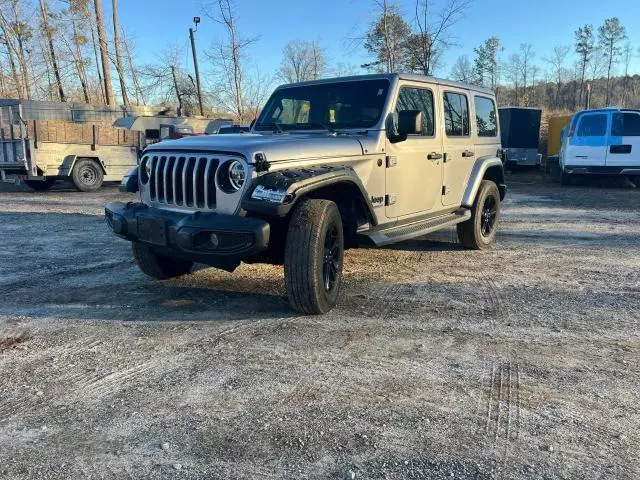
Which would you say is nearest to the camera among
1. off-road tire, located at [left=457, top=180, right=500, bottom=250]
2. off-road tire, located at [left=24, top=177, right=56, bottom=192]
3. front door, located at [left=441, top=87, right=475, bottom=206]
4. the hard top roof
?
the hard top roof

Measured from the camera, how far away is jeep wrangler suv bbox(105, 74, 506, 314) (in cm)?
401

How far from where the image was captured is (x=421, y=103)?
227 inches

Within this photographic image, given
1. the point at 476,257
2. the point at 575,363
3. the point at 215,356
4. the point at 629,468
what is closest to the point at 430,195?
the point at 476,257

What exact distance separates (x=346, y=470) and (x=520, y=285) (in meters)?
3.50

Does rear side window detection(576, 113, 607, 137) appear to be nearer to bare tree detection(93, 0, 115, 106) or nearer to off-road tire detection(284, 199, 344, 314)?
off-road tire detection(284, 199, 344, 314)

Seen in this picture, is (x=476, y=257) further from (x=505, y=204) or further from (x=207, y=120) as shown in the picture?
(x=207, y=120)

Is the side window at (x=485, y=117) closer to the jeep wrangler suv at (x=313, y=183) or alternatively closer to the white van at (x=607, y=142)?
the jeep wrangler suv at (x=313, y=183)

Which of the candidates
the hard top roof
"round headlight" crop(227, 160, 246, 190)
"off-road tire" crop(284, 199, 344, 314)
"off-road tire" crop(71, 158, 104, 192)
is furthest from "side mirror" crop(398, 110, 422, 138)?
"off-road tire" crop(71, 158, 104, 192)

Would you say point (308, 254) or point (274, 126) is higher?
point (274, 126)

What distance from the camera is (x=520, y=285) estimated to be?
5.34 metres

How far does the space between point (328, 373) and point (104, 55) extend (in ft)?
86.1

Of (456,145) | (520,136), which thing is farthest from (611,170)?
(456,145)

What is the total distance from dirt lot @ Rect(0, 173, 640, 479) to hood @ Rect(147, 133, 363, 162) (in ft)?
4.27

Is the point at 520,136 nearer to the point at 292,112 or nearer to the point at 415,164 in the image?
the point at 415,164
